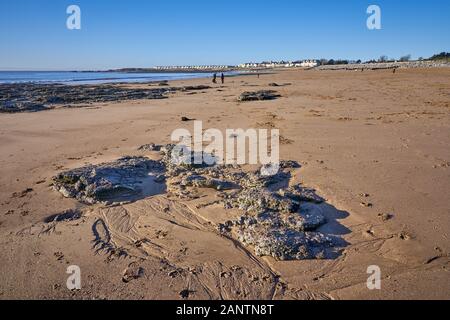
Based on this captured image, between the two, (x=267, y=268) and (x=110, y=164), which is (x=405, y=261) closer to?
(x=267, y=268)

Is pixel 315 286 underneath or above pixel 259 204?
underneath

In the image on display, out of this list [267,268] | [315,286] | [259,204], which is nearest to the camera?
[315,286]

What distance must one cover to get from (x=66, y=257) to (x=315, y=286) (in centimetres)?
250

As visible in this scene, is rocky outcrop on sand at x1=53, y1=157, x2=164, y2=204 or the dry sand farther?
rocky outcrop on sand at x1=53, y1=157, x2=164, y2=204

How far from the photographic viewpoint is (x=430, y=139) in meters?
7.56

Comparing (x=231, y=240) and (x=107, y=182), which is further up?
(x=107, y=182)

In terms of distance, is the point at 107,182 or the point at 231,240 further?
the point at 107,182

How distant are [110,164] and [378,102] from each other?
11.2m

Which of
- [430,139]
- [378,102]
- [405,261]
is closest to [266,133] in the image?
[430,139]

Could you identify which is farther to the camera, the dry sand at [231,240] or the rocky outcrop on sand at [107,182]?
the rocky outcrop on sand at [107,182]
